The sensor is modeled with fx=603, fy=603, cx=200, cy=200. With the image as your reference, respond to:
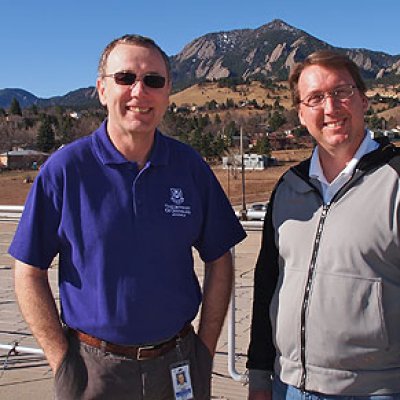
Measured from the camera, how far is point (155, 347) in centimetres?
223

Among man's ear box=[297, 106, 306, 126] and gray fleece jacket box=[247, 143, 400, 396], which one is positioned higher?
man's ear box=[297, 106, 306, 126]

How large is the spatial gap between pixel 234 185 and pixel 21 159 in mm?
34421

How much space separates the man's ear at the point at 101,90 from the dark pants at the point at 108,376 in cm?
92

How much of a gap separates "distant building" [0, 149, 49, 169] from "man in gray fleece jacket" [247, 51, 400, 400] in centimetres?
7969

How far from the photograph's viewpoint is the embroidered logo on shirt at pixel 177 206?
2248mm

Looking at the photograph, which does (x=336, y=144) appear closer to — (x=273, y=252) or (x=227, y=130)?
(x=273, y=252)

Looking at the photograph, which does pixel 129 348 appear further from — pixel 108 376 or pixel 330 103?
pixel 330 103

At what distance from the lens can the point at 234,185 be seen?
6159 cm

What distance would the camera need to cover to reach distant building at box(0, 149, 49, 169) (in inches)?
3147

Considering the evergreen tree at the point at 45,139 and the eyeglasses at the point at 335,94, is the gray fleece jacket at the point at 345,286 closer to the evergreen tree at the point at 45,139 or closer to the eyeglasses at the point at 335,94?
the eyeglasses at the point at 335,94

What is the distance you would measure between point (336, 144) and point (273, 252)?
47 centimetres

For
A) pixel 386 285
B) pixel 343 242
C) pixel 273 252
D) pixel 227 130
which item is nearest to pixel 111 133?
pixel 273 252

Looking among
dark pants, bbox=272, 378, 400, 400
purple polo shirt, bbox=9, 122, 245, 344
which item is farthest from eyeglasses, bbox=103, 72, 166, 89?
dark pants, bbox=272, 378, 400, 400

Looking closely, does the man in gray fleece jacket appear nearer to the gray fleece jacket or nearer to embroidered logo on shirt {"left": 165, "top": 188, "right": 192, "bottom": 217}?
the gray fleece jacket
